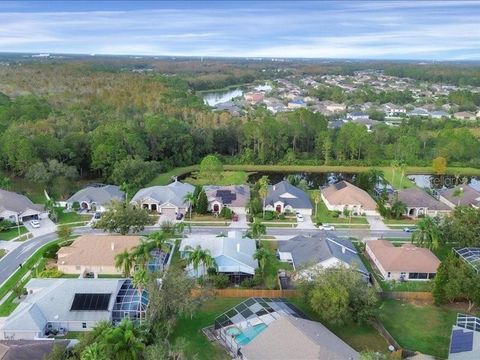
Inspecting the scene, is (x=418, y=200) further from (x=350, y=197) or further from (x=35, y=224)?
(x=35, y=224)

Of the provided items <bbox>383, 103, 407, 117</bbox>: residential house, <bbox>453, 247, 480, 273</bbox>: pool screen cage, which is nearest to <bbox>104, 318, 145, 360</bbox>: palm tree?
<bbox>453, 247, 480, 273</bbox>: pool screen cage

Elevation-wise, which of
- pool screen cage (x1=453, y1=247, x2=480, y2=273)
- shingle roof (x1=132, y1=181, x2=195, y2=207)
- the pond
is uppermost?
shingle roof (x1=132, y1=181, x2=195, y2=207)

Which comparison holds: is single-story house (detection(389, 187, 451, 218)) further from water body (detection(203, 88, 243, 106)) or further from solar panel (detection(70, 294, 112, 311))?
water body (detection(203, 88, 243, 106))

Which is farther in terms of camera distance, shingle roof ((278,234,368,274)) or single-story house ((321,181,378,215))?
single-story house ((321,181,378,215))

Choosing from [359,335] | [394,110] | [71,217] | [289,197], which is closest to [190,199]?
[289,197]

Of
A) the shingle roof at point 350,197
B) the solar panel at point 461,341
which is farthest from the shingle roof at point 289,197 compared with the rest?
the solar panel at point 461,341

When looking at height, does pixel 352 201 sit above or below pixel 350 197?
below

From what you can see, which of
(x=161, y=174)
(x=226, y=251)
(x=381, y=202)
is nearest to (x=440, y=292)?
(x=226, y=251)
